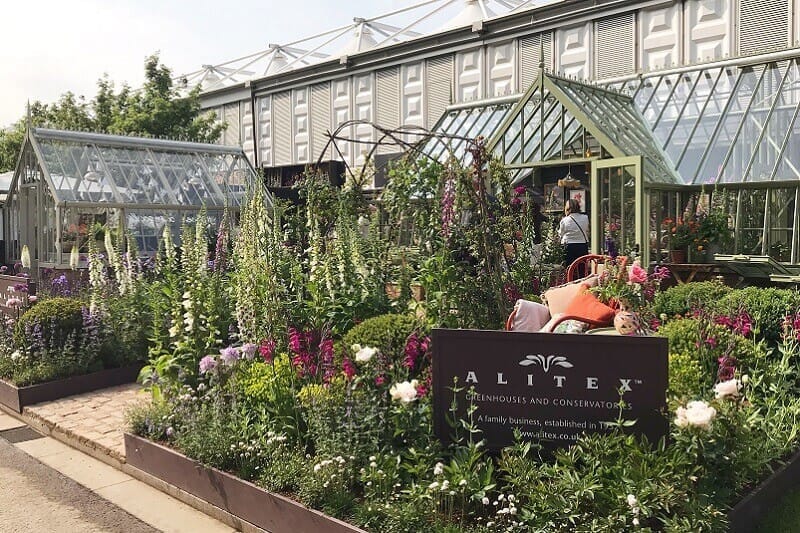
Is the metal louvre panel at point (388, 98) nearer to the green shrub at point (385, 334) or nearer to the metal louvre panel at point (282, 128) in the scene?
the metal louvre panel at point (282, 128)

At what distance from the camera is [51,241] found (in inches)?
542

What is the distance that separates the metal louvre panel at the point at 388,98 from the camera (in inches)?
917

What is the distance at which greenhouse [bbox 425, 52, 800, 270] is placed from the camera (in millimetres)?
9633

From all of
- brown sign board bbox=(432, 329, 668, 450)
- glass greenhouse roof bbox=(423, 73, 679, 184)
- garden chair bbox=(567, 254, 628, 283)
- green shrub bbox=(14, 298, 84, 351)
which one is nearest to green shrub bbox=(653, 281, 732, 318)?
garden chair bbox=(567, 254, 628, 283)

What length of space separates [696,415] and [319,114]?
79.6 feet

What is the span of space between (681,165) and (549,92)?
2.40 meters

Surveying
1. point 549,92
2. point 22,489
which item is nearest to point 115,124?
point 549,92

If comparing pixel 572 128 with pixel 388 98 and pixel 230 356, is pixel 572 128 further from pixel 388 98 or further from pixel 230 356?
pixel 388 98

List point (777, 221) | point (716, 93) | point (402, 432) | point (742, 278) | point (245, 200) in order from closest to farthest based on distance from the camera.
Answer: point (402, 432), point (245, 200), point (742, 278), point (777, 221), point (716, 93)

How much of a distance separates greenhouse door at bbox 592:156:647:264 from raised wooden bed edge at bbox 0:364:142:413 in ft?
20.6

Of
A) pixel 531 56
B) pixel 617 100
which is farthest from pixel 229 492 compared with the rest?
pixel 531 56

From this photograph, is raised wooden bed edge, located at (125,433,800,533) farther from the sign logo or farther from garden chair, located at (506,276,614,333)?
garden chair, located at (506,276,614,333)

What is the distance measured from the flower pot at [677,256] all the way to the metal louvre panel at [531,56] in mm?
10469

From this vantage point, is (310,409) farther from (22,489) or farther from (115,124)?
(115,124)
